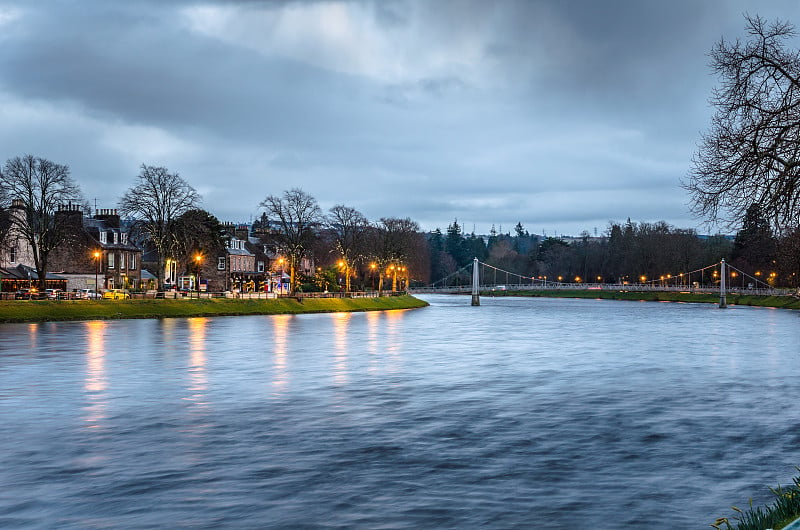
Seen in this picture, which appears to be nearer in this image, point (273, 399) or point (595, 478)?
point (595, 478)

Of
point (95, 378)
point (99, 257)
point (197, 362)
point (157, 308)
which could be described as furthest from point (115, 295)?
point (95, 378)

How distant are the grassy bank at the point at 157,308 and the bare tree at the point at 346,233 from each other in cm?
1487

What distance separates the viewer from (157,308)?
272 feet

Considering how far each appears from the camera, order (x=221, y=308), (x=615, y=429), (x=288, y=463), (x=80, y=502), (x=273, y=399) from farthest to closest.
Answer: (x=221, y=308), (x=273, y=399), (x=615, y=429), (x=288, y=463), (x=80, y=502)

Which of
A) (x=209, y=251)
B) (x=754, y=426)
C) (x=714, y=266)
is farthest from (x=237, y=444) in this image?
(x=714, y=266)

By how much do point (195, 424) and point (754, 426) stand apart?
53.3 feet

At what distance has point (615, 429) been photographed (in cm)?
2386

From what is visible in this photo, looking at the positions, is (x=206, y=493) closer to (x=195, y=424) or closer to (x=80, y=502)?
(x=80, y=502)

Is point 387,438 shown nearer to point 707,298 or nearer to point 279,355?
point 279,355

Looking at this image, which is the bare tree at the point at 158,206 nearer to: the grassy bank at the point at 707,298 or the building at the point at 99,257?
the building at the point at 99,257

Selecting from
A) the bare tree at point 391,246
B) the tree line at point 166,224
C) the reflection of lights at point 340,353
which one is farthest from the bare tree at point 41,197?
the bare tree at point 391,246

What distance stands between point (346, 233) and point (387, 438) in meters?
110

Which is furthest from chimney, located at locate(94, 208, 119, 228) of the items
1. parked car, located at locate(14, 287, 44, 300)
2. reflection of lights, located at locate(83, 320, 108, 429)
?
reflection of lights, located at locate(83, 320, 108, 429)

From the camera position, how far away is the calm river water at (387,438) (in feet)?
51.4
